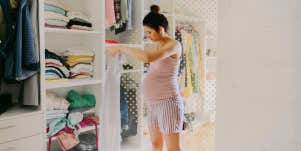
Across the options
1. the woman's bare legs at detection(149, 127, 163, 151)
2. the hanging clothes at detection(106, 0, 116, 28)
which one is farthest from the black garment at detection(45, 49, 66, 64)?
the woman's bare legs at detection(149, 127, 163, 151)

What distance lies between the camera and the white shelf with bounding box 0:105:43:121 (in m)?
1.79

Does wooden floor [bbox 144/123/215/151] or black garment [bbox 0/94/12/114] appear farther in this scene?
wooden floor [bbox 144/123/215/151]

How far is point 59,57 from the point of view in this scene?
2270mm

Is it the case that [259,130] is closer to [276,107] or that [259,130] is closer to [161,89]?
[276,107]

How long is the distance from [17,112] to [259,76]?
1.79 meters

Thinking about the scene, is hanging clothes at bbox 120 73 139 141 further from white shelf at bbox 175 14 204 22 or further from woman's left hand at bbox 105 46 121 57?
white shelf at bbox 175 14 204 22

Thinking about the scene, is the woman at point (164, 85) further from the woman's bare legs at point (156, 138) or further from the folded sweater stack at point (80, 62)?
the folded sweater stack at point (80, 62)

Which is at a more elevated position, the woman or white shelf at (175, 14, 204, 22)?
white shelf at (175, 14, 204, 22)

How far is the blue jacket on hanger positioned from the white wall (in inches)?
62.3

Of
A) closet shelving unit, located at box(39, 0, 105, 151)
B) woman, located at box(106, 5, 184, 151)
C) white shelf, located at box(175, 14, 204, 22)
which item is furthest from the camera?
white shelf, located at box(175, 14, 204, 22)

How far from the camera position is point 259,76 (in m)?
0.50

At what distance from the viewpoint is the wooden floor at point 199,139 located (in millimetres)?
3023

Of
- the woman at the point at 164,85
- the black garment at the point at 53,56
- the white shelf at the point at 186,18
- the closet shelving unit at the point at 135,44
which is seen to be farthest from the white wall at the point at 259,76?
the white shelf at the point at 186,18

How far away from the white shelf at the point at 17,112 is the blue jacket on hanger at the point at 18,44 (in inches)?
9.1
